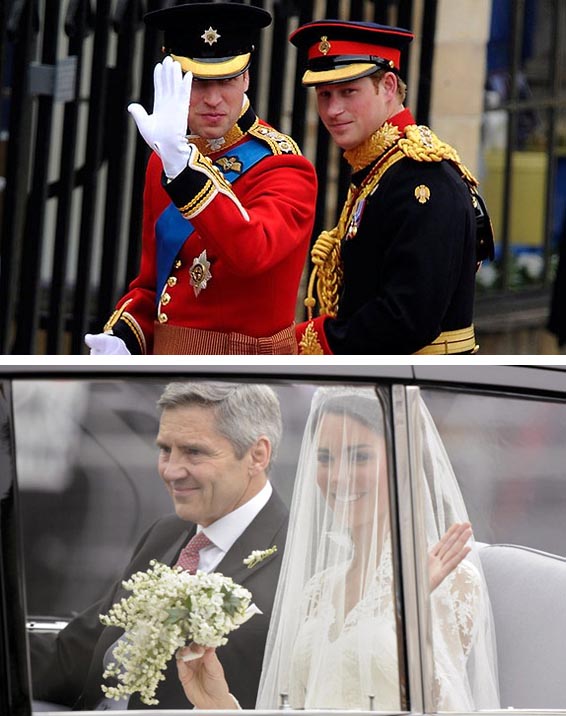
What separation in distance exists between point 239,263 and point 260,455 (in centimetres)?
107

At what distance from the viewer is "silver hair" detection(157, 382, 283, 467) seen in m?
2.74

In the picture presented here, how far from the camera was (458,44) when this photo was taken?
28.9ft

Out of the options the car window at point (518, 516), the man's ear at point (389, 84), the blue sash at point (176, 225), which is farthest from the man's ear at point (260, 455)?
the man's ear at point (389, 84)

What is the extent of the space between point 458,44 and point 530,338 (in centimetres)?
197

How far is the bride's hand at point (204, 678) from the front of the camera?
2705 millimetres

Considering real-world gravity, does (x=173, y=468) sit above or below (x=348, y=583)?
above

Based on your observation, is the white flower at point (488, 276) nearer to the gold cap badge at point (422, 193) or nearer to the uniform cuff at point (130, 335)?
the uniform cuff at point (130, 335)

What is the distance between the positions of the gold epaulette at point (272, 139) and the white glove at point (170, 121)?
37cm

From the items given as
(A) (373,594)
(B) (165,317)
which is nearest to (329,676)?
(A) (373,594)

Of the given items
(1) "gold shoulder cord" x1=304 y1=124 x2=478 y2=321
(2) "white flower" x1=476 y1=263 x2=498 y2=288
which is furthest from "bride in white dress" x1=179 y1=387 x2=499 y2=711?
(2) "white flower" x1=476 y1=263 x2=498 y2=288

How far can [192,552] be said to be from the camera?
2.77 meters

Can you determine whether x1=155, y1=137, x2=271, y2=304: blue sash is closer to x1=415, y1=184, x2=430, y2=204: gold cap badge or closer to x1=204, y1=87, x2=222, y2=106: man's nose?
x1=204, y1=87, x2=222, y2=106: man's nose

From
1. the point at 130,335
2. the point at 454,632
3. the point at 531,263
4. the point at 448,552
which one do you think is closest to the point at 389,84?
the point at 130,335

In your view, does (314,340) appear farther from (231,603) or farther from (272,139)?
(231,603)
